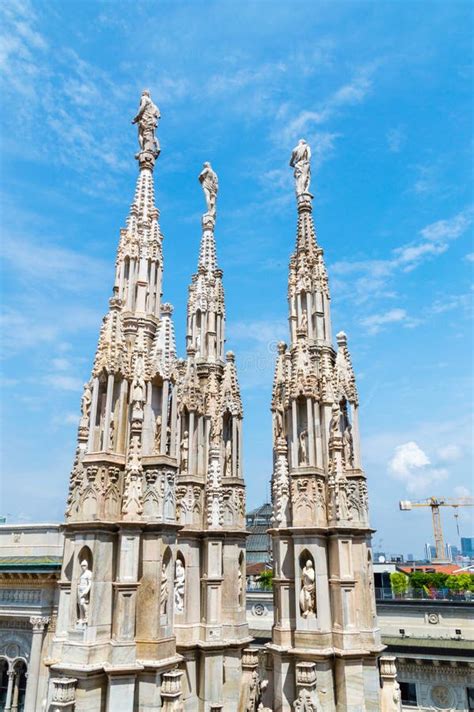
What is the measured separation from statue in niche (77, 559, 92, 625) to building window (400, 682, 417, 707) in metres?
23.0

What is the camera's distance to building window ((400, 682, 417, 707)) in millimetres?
29203

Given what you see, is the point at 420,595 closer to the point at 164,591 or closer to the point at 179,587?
the point at 179,587

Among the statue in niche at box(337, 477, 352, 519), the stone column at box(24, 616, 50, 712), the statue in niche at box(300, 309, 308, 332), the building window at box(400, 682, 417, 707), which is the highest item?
the statue in niche at box(300, 309, 308, 332)

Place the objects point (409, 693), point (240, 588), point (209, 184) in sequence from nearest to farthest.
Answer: point (240, 588), point (209, 184), point (409, 693)

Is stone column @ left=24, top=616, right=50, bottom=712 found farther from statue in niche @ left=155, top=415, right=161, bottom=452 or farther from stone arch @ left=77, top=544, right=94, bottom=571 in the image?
statue in niche @ left=155, top=415, right=161, bottom=452

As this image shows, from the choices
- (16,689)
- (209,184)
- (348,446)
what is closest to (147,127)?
(209,184)

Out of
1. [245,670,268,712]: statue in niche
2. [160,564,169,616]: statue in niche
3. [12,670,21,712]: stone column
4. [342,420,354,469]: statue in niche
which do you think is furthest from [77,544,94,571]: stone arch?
[12,670,21,712]: stone column

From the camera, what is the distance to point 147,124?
20609 mm

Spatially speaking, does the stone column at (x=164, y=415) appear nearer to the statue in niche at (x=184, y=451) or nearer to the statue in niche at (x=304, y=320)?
the statue in niche at (x=184, y=451)

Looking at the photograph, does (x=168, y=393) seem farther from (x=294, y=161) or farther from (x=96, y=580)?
(x=294, y=161)

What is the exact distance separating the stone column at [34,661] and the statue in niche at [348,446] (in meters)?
20.5

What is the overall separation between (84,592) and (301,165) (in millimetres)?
17564

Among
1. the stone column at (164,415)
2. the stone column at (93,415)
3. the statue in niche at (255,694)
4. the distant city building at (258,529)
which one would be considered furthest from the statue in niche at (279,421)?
the distant city building at (258,529)

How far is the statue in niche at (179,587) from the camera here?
18906 mm
